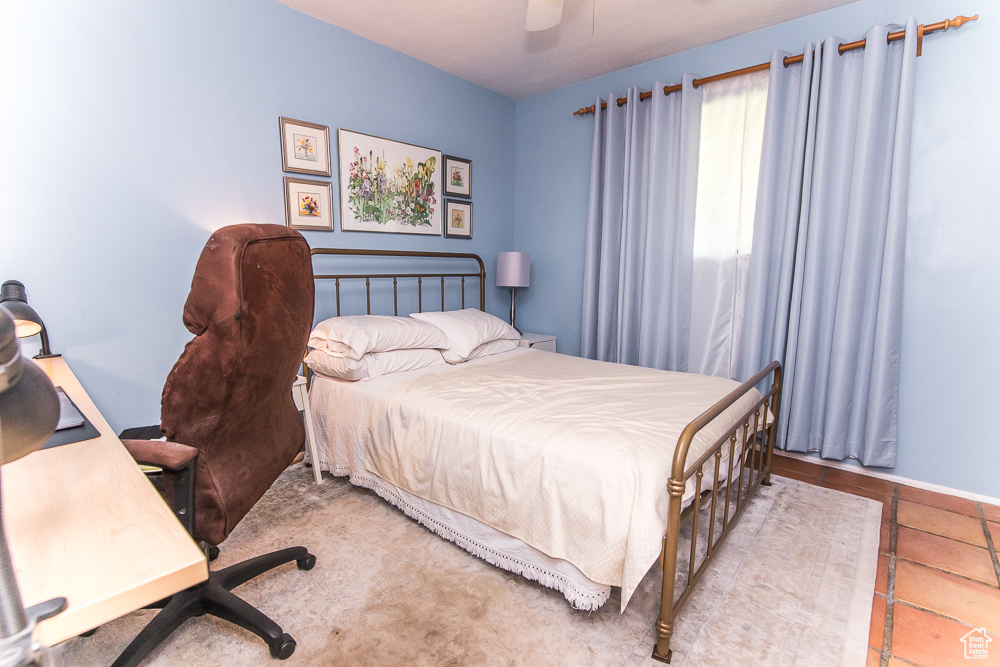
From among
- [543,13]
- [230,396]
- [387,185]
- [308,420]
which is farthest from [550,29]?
[230,396]

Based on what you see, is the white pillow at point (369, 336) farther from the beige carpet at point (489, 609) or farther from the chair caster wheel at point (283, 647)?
the chair caster wheel at point (283, 647)

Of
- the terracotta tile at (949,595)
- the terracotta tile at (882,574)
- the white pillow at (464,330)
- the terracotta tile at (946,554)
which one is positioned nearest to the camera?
the terracotta tile at (949,595)

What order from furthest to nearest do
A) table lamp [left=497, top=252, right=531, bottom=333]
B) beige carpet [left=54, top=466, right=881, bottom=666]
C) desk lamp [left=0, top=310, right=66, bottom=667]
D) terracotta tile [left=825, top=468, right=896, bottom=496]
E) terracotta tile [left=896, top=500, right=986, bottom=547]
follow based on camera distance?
table lamp [left=497, top=252, right=531, bottom=333] < terracotta tile [left=825, top=468, right=896, bottom=496] < terracotta tile [left=896, top=500, right=986, bottom=547] < beige carpet [left=54, top=466, right=881, bottom=666] < desk lamp [left=0, top=310, right=66, bottom=667]

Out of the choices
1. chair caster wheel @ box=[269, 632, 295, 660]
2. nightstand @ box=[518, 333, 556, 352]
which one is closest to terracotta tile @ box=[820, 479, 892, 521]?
nightstand @ box=[518, 333, 556, 352]

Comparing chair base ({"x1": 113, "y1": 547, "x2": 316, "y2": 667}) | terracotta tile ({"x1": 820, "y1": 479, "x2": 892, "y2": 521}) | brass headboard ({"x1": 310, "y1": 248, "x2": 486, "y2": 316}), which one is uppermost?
brass headboard ({"x1": 310, "y1": 248, "x2": 486, "y2": 316})

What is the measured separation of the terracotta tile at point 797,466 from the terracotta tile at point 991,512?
702mm

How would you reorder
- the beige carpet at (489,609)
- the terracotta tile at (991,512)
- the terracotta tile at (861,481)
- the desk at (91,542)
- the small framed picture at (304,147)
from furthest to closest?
the small framed picture at (304,147), the terracotta tile at (861,481), the terracotta tile at (991,512), the beige carpet at (489,609), the desk at (91,542)

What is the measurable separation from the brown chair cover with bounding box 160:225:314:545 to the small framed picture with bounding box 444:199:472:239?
238cm

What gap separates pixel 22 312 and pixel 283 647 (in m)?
1.44

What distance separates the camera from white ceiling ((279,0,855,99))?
270 cm

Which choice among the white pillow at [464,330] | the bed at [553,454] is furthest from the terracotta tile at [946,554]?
the white pillow at [464,330]

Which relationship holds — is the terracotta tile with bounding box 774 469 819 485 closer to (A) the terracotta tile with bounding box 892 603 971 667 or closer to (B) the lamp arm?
(A) the terracotta tile with bounding box 892 603 971 667

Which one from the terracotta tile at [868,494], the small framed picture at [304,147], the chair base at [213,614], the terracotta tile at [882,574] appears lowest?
the terracotta tile at [882,574]

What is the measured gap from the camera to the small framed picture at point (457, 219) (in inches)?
149
